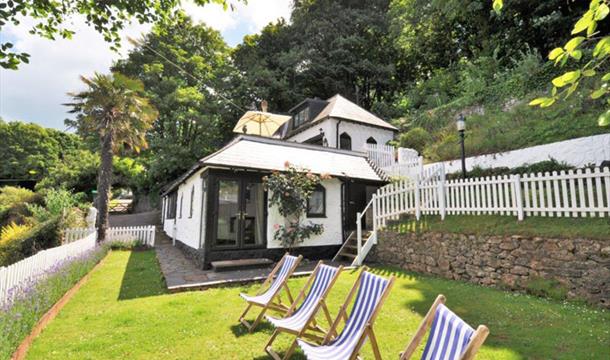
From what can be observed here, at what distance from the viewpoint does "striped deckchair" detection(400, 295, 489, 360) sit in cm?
203

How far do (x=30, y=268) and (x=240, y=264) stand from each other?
182 inches

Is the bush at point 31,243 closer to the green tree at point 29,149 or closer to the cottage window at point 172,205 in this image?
the cottage window at point 172,205

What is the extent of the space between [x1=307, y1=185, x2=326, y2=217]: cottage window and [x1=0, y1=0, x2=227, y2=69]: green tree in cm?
715

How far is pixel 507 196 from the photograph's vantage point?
7.16m

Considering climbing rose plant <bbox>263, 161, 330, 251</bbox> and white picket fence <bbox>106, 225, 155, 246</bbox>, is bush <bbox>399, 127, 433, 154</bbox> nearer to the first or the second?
climbing rose plant <bbox>263, 161, 330, 251</bbox>

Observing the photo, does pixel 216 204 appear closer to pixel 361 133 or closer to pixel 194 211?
pixel 194 211

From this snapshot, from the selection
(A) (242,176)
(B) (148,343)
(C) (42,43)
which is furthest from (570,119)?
(C) (42,43)

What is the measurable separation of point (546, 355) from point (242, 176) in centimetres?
808

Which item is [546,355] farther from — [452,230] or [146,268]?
[146,268]

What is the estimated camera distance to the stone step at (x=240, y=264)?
866 cm

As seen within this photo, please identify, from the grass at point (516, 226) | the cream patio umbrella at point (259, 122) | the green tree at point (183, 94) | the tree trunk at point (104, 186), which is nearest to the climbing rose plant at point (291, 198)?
the grass at point (516, 226)

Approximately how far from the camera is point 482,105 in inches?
701

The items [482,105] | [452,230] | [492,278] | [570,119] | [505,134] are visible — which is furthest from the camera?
[482,105]

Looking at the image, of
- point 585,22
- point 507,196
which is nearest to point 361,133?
point 507,196
